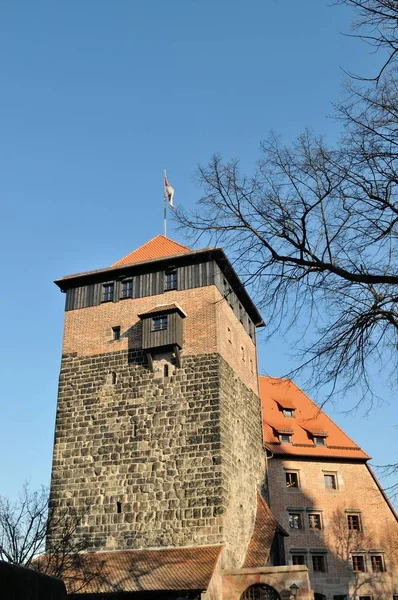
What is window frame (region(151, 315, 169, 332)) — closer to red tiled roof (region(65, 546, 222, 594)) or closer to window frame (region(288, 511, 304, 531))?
red tiled roof (region(65, 546, 222, 594))

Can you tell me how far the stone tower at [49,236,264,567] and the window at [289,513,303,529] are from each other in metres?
3.99

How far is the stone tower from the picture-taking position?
19.9m

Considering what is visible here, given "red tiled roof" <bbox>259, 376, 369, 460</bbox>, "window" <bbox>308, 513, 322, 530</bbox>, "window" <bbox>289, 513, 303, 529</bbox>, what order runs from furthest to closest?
"red tiled roof" <bbox>259, 376, 369, 460</bbox>, "window" <bbox>308, 513, 322, 530</bbox>, "window" <bbox>289, 513, 303, 529</bbox>

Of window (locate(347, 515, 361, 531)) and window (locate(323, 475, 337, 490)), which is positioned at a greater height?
window (locate(323, 475, 337, 490))

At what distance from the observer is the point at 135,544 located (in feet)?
64.5

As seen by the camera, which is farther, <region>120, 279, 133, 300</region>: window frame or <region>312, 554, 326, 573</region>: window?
<region>312, 554, 326, 573</region>: window

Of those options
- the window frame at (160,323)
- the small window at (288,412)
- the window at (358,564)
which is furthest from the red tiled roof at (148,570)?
→ the small window at (288,412)

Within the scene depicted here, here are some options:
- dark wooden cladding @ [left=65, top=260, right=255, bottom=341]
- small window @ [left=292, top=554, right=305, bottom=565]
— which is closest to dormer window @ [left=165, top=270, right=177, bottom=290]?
dark wooden cladding @ [left=65, top=260, right=255, bottom=341]

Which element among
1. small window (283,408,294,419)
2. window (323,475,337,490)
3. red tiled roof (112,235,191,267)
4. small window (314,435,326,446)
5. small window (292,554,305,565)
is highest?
red tiled roof (112,235,191,267)

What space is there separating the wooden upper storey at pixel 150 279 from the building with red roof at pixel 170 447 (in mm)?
51

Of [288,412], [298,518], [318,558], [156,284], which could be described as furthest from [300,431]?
[156,284]

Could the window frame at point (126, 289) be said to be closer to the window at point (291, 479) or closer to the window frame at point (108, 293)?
the window frame at point (108, 293)

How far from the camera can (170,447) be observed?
68.0 ft

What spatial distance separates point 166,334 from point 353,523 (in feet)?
45.7
